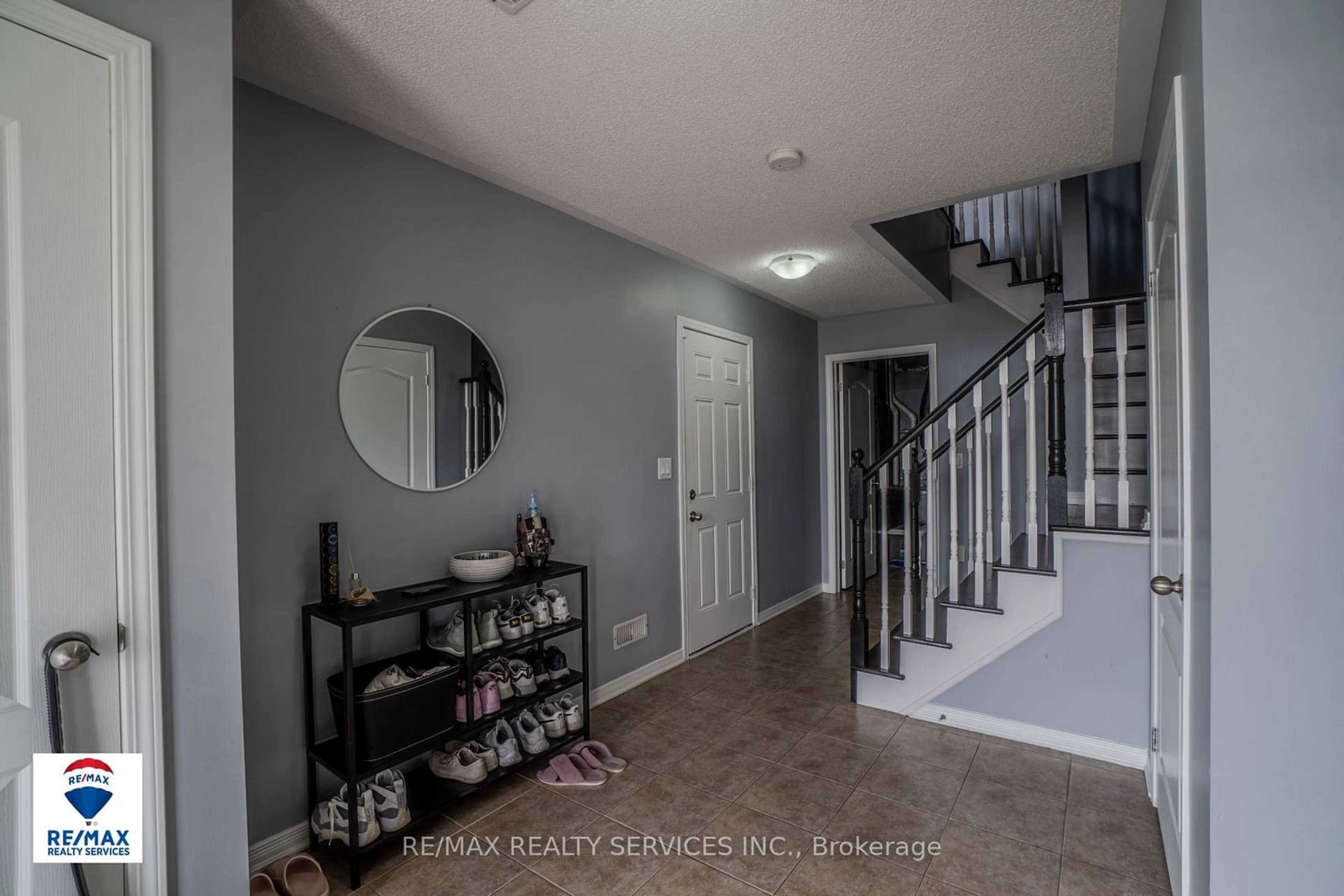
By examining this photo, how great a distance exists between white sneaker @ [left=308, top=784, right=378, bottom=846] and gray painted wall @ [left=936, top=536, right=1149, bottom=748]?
2577mm

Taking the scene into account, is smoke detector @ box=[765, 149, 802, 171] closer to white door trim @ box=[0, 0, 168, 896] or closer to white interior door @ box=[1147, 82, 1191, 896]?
white interior door @ box=[1147, 82, 1191, 896]

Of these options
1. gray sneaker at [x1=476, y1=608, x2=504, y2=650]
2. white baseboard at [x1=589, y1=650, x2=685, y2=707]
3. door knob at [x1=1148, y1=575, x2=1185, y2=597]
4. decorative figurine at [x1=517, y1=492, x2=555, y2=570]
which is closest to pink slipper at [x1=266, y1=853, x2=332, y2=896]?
gray sneaker at [x1=476, y1=608, x2=504, y2=650]

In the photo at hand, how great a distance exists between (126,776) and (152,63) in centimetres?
144

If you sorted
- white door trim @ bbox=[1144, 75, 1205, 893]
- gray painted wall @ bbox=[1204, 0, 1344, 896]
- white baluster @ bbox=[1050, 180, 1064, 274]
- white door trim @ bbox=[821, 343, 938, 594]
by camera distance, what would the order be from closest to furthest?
1. gray painted wall @ bbox=[1204, 0, 1344, 896]
2. white door trim @ bbox=[1144, 75, 1205, 893]
3. white baluster @ bbox=[1050, 180, 1064, 274]
4. white door trim @ bbox=[821, 343, 938, 594]

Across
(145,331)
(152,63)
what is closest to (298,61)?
(152,63)

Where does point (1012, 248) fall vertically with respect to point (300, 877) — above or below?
above

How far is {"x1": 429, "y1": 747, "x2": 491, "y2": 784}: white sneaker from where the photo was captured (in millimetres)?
2197

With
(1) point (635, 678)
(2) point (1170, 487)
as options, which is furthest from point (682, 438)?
(2) point (1170, 487)

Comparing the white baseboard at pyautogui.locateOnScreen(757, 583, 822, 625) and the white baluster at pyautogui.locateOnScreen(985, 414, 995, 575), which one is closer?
the white baluster at pyautogui.locateOnScreen(985, 414, 995, 575)

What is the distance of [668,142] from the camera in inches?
89.4

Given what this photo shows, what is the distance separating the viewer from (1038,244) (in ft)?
14.3

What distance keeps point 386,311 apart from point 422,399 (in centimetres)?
35

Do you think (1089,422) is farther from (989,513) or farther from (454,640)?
(454,640)

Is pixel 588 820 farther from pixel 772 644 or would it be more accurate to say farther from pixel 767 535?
pixel 767 535
